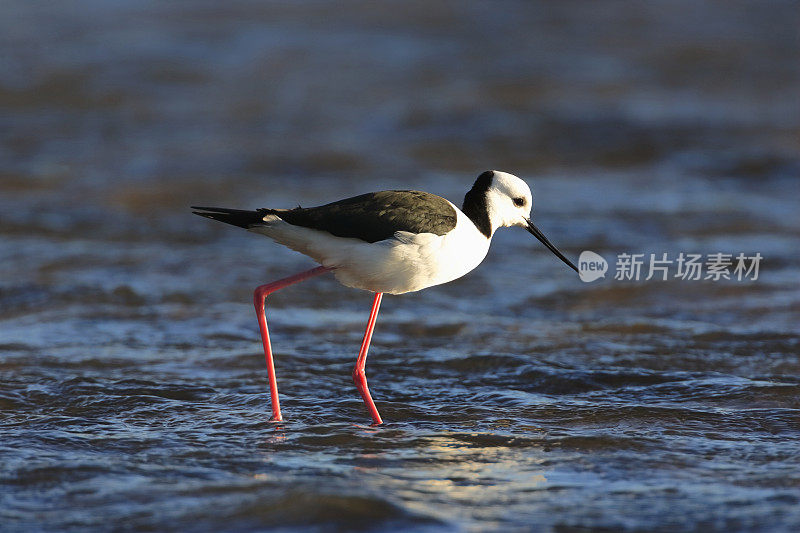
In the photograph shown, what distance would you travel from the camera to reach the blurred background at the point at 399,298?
184 inches

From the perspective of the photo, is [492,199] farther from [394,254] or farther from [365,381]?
[365,381]

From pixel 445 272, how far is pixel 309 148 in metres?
9.44

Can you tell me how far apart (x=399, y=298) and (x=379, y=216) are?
3.48 m

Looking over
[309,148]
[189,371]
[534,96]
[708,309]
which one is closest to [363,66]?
[534,96]

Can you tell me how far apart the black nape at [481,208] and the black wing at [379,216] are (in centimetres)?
24

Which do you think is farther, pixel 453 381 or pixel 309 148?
pixel 309 148

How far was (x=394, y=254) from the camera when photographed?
17.1ft

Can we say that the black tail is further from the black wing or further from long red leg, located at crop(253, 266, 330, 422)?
long red leg, located at crop(253, 266, 330, 422)

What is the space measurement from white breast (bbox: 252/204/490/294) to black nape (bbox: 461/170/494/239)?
0.07 meters

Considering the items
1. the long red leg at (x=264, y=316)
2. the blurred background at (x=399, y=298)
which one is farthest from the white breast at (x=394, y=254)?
the blurred background at (x=399, y=298)

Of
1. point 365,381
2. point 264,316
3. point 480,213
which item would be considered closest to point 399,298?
point 365,381

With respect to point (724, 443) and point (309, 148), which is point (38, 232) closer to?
point (309, 148)

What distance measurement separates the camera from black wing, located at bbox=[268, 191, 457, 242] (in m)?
5.20

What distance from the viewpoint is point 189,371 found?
664 cm
